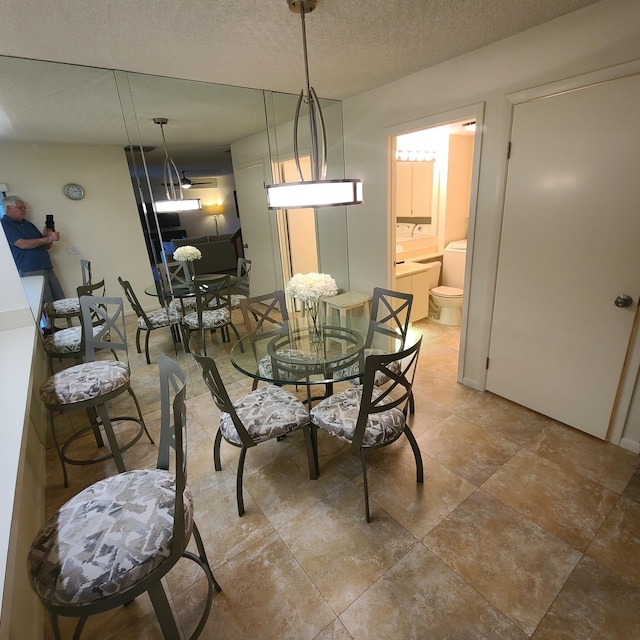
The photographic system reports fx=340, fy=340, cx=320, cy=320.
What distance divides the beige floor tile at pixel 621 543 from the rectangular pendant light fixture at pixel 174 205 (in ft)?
10.3

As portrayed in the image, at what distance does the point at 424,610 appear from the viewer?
1.35m

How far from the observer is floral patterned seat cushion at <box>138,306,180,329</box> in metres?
2.78

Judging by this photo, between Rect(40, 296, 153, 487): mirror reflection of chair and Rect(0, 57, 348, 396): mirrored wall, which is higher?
Rect(0, 57, 348, 396): mirrored wall

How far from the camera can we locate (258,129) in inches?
118

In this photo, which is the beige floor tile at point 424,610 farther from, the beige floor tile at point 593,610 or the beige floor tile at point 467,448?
the beige floor tile at point 467,448

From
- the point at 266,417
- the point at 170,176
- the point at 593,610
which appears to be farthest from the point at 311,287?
the point at 593,610

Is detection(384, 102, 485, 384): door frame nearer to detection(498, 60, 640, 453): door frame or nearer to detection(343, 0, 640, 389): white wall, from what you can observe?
detection(343, 0, 640, 389): white wall

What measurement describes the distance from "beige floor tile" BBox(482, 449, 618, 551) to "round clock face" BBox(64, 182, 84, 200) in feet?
10.3

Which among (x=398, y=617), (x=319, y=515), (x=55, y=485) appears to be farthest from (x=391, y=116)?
(x=55, y=485)

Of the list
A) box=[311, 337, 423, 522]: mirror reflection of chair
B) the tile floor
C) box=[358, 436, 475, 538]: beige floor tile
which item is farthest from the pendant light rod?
box=[358, 436, 475, 538]: beige floor tile

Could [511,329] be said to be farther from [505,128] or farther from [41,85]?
[41,85]

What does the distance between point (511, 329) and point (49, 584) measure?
2709 millimetres

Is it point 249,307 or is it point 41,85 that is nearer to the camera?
point 41,85

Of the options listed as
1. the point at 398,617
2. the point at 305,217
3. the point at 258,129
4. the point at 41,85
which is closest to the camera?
the point at 398,617
